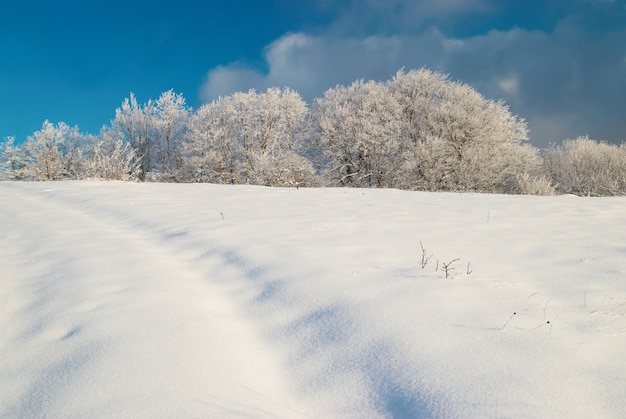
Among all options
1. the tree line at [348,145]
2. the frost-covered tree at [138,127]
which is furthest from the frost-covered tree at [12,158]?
the frost-covered tree at [138,127]

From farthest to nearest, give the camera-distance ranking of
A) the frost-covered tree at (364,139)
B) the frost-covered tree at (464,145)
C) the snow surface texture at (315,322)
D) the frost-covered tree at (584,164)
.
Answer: the frost-covered tree at (584,164) < the frost-covered tree at (364,139) < the frost-covered tree at (464,145) < the snow surface texture at (315,322)

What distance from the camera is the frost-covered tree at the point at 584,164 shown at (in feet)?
92.6

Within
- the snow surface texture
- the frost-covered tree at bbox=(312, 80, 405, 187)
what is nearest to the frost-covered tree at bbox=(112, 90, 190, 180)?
the frost-covered tree at bbox=(312, 80, 405, 187)

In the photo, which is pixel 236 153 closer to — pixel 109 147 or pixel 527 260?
pixel 109 147

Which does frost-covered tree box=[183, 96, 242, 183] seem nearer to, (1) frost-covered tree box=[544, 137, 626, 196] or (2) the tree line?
(2) the tree line

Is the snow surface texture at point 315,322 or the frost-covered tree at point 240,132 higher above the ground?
the frost-covered tree at point 240,132

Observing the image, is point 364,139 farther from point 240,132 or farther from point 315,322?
point 315,322

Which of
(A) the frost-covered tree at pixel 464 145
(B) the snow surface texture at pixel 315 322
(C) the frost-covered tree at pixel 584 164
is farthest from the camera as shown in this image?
(C) the frost-covered tree at pixel 584 164

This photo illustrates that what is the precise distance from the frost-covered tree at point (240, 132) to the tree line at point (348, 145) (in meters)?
0.09

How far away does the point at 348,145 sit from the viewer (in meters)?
26.5

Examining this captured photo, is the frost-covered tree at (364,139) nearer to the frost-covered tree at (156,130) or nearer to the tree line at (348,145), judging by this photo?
the tree line at (348,145)

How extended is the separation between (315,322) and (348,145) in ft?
81.1

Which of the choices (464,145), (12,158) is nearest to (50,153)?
(12,158)

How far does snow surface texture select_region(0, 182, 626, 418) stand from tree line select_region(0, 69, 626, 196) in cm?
1311
